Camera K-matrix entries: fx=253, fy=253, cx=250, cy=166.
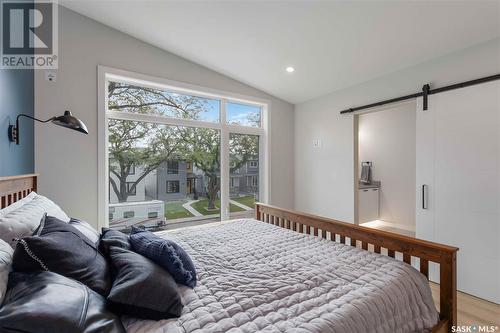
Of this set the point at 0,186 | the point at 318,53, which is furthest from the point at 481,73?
the point at 0,186

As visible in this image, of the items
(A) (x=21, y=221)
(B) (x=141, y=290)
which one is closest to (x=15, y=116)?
(A) (x=21, y=221)

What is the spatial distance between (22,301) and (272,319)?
32.5 inches

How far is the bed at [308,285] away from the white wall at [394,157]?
11.4ft

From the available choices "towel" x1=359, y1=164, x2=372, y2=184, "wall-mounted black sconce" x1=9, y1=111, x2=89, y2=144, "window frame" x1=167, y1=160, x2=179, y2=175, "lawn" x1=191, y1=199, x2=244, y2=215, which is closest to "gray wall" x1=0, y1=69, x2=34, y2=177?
"wall-mounted black sconce" x1=9, y1=111, x2=89, y2=144

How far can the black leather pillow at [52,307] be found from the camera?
2.15 feet

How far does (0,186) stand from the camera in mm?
1544

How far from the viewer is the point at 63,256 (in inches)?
37.0

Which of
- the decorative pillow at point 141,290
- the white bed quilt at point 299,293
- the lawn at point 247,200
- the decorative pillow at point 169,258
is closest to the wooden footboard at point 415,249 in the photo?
the white bed quilt at point 299,293

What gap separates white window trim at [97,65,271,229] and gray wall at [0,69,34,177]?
584mm

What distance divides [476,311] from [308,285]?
1.94 meters

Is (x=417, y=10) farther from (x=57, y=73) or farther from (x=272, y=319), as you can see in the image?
(x=57, y=73)

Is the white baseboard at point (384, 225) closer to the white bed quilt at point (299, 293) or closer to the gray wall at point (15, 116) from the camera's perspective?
the white bed quilt at point (299, 293)

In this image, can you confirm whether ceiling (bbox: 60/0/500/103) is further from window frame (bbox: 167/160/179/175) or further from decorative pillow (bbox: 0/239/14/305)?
decorative pillow (bbox: 0/239/14/305)

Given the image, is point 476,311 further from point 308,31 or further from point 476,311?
point 308,31
